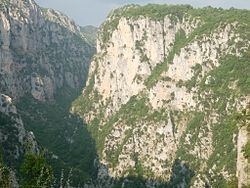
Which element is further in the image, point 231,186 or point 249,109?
point 249,109

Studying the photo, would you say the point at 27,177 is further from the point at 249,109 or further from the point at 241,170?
the point at 249,109

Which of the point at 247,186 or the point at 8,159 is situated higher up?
the point at 8,159

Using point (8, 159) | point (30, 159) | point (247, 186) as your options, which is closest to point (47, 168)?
point (30, 159)

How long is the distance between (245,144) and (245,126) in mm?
5379

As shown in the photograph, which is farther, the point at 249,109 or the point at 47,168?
the point at 249,109

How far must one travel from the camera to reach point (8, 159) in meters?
197

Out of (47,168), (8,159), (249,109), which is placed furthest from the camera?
(8,159)

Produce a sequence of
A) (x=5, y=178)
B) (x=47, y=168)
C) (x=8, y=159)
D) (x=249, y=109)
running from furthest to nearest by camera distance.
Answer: (x=8, y=159) < (x=249, y=109) < (x=47, y=168) < (x=5, y=178)

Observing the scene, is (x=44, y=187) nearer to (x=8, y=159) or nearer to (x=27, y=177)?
(x=27, y=177)

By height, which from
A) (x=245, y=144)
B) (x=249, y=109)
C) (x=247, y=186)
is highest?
(x=249, y=109)

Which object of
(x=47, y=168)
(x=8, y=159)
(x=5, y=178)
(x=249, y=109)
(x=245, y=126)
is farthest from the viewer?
(x=8, y=159)

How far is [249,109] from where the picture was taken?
142m

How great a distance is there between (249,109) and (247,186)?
2879cm

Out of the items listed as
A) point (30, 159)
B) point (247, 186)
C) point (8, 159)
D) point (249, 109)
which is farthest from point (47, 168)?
point (8, 159)
